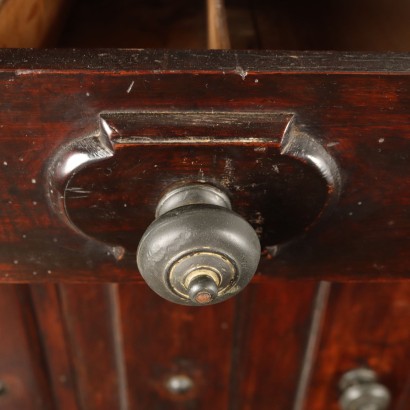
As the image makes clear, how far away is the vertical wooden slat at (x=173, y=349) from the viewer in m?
0.78

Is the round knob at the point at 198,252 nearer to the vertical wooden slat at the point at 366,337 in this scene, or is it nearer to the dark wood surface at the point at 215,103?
the dark wood surface at the point at 215,103

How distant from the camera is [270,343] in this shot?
0.81m

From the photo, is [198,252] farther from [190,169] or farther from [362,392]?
[362,392]

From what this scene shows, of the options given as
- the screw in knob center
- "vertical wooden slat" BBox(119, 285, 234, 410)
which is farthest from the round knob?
"vertical wooden slat" BBox(119, 285, 234, 410)

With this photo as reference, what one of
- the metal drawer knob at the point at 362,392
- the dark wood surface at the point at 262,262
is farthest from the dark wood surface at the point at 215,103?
the metal drawer knob at the point at 362,392

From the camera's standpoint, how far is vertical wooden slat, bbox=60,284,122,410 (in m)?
0.77

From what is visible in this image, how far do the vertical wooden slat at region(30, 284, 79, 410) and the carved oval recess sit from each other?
28 centimetres

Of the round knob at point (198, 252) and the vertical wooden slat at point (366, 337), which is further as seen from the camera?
the vertical wooden slat at point (366, 337)

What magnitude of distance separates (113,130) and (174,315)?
39cm

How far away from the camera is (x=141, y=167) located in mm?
468

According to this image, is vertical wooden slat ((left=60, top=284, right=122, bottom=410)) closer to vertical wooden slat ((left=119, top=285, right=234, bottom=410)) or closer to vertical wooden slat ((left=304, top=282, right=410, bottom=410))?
vertical wooden slat ((left=119, top=285, right=234, bottom=410))

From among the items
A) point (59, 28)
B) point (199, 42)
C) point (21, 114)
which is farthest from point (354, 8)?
point (21, 114)

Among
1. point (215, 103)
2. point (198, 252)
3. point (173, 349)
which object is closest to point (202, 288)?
point (198, 252)

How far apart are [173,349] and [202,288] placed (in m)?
0.40
